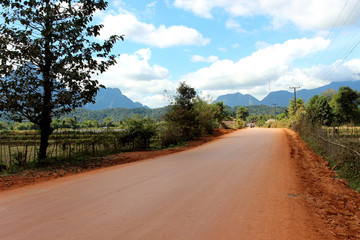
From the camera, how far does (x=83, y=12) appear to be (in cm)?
1150

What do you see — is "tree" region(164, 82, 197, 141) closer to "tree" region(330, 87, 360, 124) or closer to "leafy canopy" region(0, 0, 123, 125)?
"leafy canopy" region(0, 0, 123, 125)

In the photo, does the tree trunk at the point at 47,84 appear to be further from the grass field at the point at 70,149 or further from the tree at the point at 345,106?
the tree at the point at 345,106

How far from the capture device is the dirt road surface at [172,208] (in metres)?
4.02


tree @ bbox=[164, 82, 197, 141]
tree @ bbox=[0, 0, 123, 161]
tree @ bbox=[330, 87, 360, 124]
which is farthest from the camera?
tree @ bbox=[330, 87, 360, 124]

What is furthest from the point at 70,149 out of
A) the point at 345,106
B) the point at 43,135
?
the point at 345,106

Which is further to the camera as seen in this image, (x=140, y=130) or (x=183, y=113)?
(x=183, y=113)

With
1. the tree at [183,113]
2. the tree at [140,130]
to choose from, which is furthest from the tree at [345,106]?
the tree at [140,130]

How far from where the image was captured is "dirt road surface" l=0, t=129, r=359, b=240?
4023mm

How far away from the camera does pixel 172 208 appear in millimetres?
5078

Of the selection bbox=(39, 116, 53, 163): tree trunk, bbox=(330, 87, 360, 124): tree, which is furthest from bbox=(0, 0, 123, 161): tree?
bbox=(330, 87, 360, 124): tree

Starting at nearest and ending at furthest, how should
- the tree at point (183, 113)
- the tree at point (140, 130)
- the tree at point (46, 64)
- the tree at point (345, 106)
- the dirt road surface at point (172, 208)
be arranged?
the dirt road surface at point (172, 208), the tree at point (46, 64), the tree at point (140, 130), the tree at point (183, 113), the tree at point (345, 106)

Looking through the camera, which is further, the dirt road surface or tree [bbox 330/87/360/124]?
tree [bbox 330/87/360/124]

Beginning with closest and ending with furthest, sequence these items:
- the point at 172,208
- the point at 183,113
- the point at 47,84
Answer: the point at 172,208 → the point at 47,84 → the point at 183,113

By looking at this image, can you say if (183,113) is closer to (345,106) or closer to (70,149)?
(70,149)
